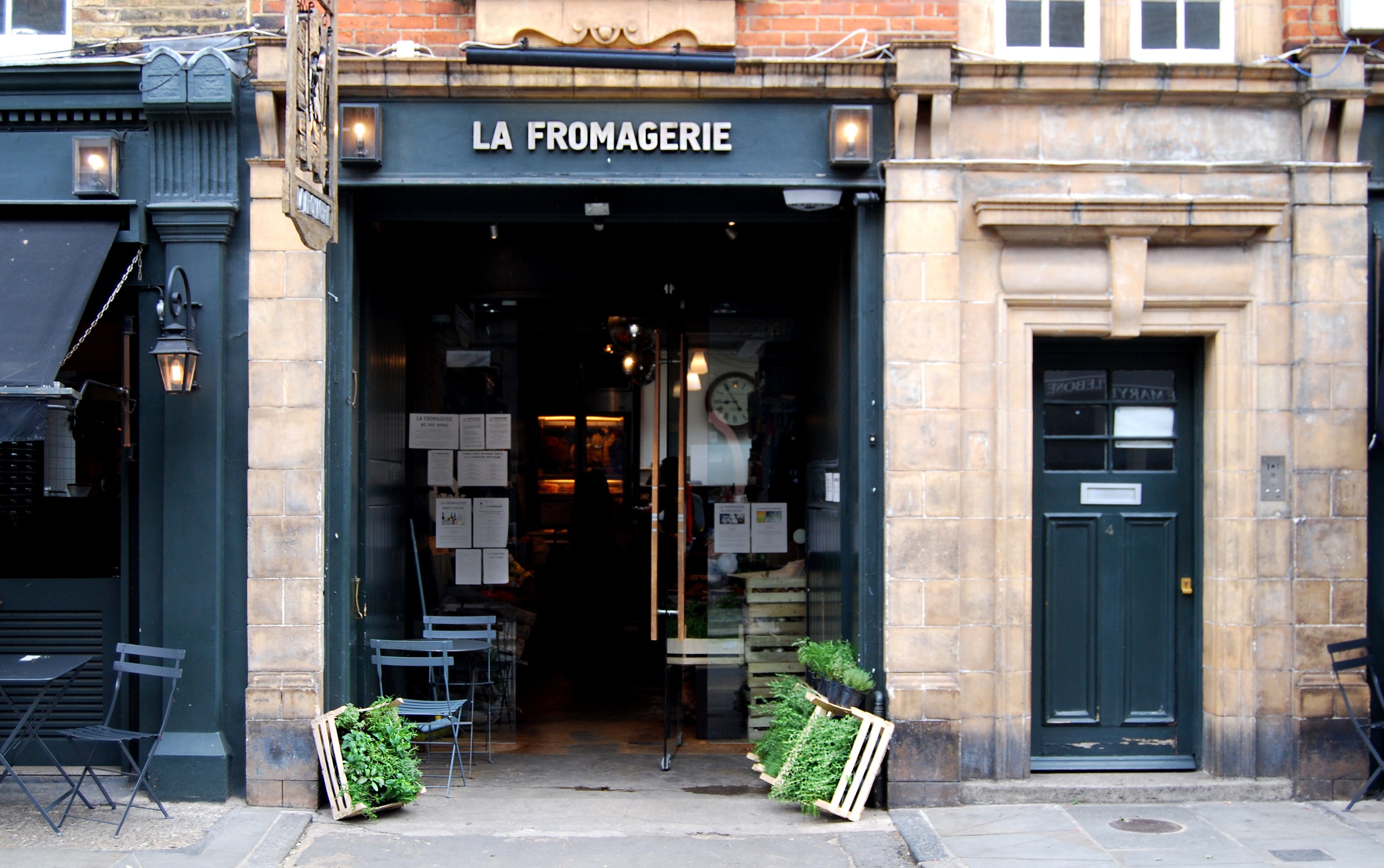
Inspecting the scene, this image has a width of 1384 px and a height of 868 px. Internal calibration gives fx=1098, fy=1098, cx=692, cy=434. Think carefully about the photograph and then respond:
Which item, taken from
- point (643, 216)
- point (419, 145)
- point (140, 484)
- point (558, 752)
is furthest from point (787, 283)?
point (140, 484)

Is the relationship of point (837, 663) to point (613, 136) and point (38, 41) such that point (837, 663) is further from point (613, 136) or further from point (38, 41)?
point (38, 41)

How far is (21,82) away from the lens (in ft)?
22.2

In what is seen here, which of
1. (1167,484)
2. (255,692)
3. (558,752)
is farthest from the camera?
(558,752)

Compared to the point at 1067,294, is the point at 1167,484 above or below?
below

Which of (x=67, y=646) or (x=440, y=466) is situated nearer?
(x=67, y=646)

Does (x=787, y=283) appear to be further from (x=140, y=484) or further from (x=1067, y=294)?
(x=140, y=484)

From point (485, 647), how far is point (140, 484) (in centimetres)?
246

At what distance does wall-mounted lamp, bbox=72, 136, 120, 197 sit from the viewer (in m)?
6.75

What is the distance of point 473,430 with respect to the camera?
884 centimetres

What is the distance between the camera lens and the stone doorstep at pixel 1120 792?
668 cm

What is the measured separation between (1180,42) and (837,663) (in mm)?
4563

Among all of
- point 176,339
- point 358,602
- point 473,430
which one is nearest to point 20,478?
point 176,339

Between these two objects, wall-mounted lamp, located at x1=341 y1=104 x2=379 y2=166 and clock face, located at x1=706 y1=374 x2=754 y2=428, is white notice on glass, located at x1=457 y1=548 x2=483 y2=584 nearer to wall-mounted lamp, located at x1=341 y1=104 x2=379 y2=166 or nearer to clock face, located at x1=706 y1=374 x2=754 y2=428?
clock face, located at x1=706 y1=374 x2=754 y2=428

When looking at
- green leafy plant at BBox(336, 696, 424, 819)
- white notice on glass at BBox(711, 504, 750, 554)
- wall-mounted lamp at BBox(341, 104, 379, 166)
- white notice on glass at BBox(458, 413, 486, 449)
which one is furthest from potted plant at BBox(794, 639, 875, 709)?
wall-mounted lamp at BBox(341, 104, 379, 166)
